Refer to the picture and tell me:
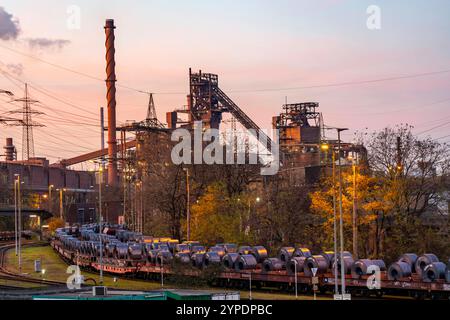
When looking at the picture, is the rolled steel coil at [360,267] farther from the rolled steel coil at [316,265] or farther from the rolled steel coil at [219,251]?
the rolled steel coil at [219,251]

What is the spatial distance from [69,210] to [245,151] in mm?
60553

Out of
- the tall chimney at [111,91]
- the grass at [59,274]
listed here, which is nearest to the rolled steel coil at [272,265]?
the grass at [59,274]

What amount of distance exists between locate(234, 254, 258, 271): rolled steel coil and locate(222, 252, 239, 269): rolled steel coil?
31 cm

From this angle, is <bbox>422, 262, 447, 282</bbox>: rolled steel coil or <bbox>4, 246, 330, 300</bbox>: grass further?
<bbox>4, 246, 330, 300</bbox>: grass

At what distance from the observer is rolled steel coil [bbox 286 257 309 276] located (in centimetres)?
4525

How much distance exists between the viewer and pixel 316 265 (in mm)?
43719

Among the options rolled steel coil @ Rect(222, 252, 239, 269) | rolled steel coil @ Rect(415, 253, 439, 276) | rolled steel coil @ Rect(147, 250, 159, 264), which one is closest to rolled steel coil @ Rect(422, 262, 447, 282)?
rolled steel coil @ Rect(415, 253, 439, 276)

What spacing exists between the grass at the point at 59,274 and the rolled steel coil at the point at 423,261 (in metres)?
5.53

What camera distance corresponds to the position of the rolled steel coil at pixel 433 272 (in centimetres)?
3831

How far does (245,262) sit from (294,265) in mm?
4207

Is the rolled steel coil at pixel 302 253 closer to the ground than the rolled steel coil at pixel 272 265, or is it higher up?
higher up

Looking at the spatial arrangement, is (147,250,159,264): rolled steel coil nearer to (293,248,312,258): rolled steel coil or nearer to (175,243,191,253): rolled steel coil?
(175,243,191,253): rolled steel coil
